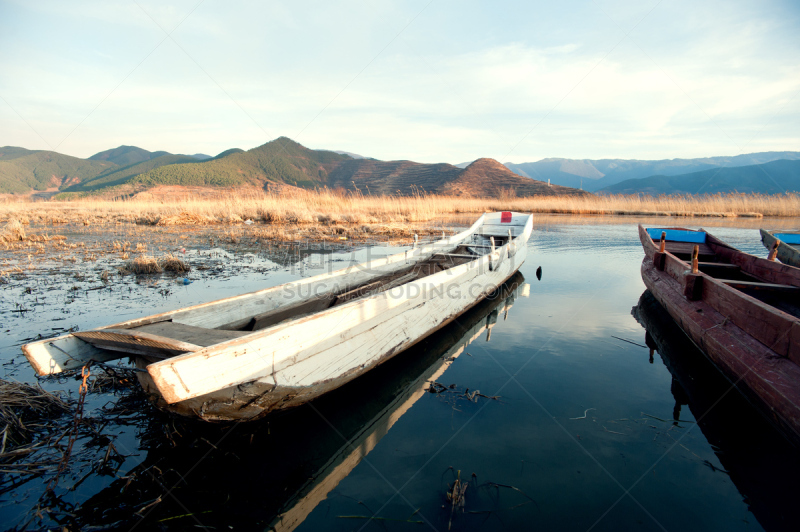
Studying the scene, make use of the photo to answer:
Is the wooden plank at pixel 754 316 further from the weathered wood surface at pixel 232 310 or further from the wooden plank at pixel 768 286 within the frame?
the weathered wood surface at pixel 232 310

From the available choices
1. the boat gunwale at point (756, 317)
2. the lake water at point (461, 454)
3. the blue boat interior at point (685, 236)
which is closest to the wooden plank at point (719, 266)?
the boat gunwale at point (756, 317)

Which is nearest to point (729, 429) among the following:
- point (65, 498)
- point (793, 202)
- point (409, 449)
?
point (409, 449)

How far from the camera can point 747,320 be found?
2.92 meters

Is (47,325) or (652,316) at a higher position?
(47,325)

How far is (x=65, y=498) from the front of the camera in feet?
6.66

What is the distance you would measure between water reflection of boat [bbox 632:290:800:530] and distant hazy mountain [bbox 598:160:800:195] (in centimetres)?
10333

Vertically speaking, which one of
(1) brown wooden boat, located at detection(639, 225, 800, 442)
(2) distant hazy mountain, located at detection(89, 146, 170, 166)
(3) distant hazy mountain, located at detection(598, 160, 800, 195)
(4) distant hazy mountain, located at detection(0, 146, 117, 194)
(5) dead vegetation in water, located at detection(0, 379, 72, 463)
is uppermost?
(2) distant hazy mountain, located at detection(89, 146, 170, 166)

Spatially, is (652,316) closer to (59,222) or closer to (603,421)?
(603,421)

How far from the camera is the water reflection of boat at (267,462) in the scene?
2012 millimetres

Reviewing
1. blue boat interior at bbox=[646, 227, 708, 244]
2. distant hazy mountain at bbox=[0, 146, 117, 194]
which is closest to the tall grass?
blue boat interior at bbox=[646, 227, 708, 244]

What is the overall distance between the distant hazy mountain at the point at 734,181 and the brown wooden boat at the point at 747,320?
101524 mm

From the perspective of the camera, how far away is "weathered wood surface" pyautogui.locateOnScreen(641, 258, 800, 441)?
2.25 m

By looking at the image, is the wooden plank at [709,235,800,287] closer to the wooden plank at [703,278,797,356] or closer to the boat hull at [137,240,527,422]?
the wooden plank at [703,278,797,356]

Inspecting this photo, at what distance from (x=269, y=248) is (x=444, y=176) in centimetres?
4983
